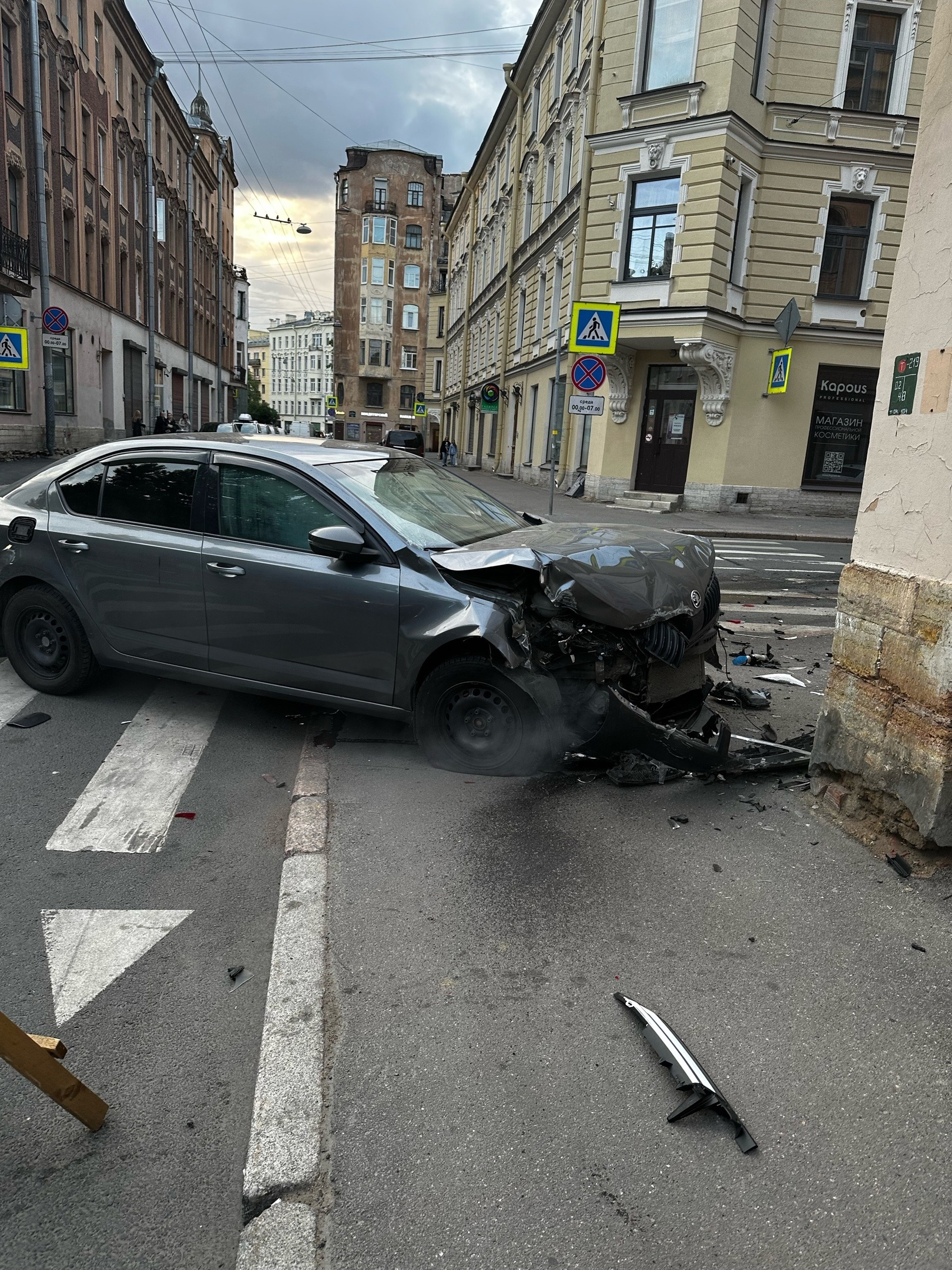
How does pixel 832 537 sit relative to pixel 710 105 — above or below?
below

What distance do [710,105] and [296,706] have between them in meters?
19.9

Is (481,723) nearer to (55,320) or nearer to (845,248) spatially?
(55,320)

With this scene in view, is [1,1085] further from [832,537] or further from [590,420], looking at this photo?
[590,420]

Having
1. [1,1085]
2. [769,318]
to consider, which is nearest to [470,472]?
[769,318]

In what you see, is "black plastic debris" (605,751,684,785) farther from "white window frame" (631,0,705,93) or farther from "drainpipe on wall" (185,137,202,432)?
"drainpipe on wall" (185,137,202,432)

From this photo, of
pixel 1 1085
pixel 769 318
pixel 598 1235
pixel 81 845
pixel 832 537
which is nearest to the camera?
pixel 598 1235

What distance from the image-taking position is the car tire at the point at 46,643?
17.6 feet

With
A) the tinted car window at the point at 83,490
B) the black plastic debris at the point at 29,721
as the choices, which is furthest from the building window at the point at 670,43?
the black plastic debris at the point at 29,721

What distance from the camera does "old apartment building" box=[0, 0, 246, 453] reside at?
2625 centimetres

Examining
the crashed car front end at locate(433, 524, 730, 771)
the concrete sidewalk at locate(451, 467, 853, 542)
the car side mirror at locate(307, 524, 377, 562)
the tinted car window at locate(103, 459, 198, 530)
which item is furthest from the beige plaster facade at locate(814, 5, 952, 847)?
the concrete sidewalk at locate(451, 467, 853, 542)

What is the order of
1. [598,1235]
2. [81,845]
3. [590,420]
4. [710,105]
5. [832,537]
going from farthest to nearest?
[590,420], [710,105], [832,537], [81,845], [598,1235]

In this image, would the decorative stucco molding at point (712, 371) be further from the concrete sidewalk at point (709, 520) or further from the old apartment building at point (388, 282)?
the old apartment building at point (388, 282)

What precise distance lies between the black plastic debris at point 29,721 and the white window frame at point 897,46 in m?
22.8

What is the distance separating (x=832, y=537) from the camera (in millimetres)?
18188
